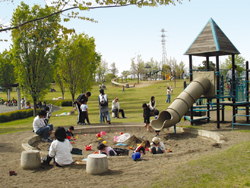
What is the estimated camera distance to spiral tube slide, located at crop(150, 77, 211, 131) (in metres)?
11.1

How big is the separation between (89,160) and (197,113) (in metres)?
10.3

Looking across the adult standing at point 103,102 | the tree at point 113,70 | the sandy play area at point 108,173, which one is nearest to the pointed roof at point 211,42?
the adult standing at point 103,102

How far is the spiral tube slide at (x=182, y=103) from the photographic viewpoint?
36.4 ft

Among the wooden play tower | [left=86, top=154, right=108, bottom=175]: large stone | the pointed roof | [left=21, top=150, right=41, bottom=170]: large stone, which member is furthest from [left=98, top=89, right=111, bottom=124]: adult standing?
[left=86, top=154, right=108, bottom=175]: large stone

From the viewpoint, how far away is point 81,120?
47.1 feet

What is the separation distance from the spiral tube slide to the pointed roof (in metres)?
1.61

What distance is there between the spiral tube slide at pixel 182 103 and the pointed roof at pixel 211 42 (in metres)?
1.61

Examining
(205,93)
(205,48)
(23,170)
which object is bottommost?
(23,170)

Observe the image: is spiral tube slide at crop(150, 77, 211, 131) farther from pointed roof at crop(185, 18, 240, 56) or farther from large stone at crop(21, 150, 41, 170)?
large stone at crop(21, 150, 41, 170)

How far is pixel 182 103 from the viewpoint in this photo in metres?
11.4

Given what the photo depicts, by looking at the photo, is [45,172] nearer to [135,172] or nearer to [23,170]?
[23,170]

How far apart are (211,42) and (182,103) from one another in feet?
12.0

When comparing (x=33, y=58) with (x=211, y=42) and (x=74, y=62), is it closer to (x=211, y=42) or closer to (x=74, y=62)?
(x=74, y=62)

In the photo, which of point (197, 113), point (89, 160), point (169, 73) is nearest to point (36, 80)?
point (197, 113)
